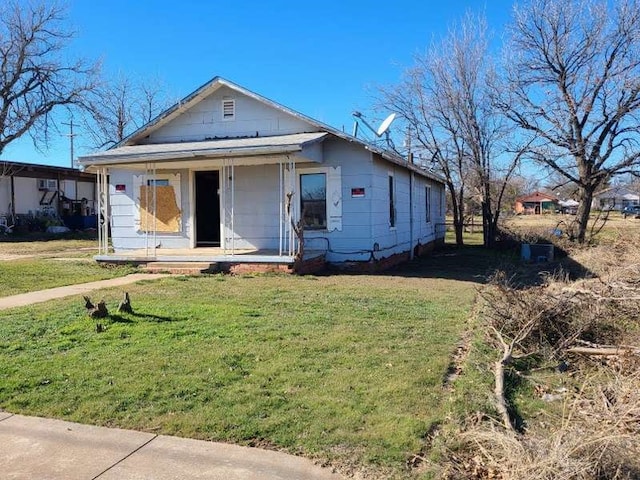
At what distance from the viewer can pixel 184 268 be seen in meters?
12.3

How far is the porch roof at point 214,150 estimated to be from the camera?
11.6 metres

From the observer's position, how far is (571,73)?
1981cm

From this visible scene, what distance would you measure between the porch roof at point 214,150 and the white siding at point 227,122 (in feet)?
1.11

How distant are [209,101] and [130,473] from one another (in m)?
12.6

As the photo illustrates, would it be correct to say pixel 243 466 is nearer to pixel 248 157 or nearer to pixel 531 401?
pixel 531 401

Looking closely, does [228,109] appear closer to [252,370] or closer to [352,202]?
[352,202]

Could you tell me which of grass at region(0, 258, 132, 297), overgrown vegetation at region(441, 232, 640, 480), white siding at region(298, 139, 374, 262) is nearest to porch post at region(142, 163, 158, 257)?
grass at region(0, 258, 132, 297)

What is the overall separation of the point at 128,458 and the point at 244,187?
1108 cm

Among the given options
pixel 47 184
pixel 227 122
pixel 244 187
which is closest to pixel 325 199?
pixel 244 187

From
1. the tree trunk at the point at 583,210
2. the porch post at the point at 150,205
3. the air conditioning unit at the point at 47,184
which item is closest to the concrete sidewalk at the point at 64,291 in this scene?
the porch post at the point at 150,205

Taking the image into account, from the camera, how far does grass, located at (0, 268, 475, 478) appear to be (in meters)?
3.78

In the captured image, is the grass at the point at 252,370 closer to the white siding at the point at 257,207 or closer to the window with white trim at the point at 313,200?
the window with white trim at the point at 313,200

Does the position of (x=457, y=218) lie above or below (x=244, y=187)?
below

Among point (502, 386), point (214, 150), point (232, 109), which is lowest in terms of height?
point (502, 386)
